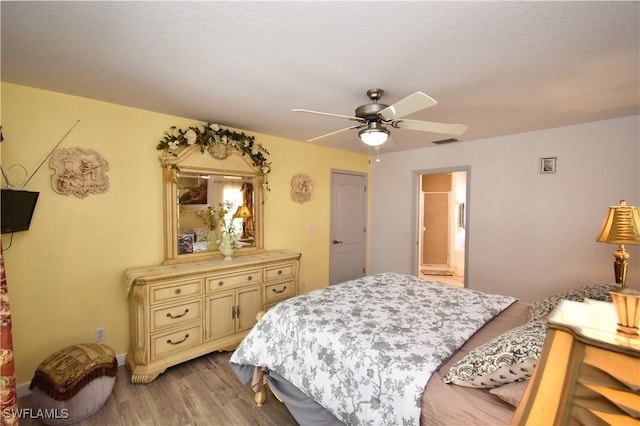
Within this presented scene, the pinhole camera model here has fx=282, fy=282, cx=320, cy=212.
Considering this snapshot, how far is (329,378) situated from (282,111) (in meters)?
2.25

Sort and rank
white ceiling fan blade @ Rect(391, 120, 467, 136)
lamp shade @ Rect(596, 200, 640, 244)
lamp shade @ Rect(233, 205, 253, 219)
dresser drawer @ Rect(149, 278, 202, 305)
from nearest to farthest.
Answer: white ceiling fan blade @ Rect(391, 120, 467, 136), lamp shade @ Rect(596, 200, 640, 244), dresser drawer @ Rect(149, 278, 202, 305), lamp shade @ Rect(233, 205, 253, 219)

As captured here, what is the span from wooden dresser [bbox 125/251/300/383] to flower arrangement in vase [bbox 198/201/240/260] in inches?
6.4

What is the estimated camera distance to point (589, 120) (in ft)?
9.66

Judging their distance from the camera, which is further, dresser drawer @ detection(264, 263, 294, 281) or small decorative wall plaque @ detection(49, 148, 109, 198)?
dresser drawer @ detection(264, 263, 294, 281)

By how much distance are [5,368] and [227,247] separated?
5.91 feet

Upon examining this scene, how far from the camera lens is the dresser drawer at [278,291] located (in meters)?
3.15

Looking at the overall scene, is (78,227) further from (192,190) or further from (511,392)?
(511,392)

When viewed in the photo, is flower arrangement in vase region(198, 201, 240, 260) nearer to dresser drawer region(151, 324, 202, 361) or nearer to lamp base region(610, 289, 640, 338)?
dresser drawer region(151, 324, 202, 361)

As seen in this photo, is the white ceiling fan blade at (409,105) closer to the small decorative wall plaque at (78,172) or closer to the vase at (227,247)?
the vase at (227,247)

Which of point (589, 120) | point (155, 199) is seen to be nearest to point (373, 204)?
point (589, 120)

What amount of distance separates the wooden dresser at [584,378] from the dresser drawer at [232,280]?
2686mm

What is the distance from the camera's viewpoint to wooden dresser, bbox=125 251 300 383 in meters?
2.39

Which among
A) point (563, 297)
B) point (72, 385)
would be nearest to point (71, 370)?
point (72, 385)

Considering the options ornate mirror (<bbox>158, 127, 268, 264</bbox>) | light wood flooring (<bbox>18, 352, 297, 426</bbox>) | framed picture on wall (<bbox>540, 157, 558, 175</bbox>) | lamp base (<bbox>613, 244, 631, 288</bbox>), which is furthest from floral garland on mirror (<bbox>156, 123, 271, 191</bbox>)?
lamp base (<bbox>613, 244, 631, 288</bbox>)
